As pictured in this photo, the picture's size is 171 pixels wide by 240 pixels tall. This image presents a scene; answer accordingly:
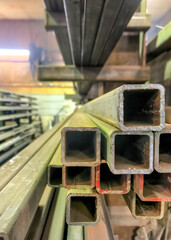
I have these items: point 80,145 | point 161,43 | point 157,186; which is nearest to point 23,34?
point 161,43

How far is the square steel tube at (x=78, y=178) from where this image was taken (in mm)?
691

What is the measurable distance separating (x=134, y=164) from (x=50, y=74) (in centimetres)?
144

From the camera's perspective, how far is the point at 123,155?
711 millimetres

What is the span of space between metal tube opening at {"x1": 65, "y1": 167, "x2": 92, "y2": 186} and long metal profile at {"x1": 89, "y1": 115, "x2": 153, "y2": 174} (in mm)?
163

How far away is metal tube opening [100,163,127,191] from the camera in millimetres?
705

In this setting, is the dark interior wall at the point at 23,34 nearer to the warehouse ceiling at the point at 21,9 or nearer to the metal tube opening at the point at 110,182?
the warehouse ceiling at the point at 21,9

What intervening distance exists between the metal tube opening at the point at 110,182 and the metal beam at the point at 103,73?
1.12m

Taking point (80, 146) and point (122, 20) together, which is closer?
point (80, 146)

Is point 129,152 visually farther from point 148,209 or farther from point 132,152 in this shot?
point 148,209

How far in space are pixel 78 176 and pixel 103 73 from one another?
1.20 m

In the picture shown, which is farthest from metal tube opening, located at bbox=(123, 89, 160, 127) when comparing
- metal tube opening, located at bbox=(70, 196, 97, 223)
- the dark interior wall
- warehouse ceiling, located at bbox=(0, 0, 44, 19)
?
the dark interior wall

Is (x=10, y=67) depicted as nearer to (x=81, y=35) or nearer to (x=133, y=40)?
(x=133, y=40)

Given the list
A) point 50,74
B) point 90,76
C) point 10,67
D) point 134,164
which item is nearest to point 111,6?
point 134,164

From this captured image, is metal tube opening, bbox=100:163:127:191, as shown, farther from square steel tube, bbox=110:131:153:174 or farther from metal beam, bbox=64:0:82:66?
metal beam, bbox=64:0:82:66
